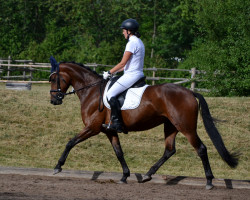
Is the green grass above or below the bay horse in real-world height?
below

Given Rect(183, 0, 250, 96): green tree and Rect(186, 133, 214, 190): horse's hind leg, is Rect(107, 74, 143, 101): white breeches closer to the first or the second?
Rect(186, 133, 214, 190): horse's hind leg

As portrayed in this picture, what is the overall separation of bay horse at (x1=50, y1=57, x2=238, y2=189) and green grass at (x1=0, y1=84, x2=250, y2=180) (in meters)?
2.39

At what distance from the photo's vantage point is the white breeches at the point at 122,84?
829cm

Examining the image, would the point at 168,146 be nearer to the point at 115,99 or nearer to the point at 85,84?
the point at 115,99

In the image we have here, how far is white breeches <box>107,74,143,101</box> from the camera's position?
8.29 metres

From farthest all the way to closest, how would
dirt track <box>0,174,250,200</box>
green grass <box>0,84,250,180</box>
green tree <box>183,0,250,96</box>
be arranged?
green tree <box>183,0,250,96</box>, green grass <box>0,84,250,180</box>, dirt track <box>0,174,250,200</box>

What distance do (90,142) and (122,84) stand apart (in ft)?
16.8

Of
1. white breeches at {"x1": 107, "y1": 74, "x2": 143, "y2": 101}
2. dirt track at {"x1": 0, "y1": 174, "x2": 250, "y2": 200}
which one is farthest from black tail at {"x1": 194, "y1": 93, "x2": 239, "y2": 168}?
white breeches at {"x1": 107, "y1": 74, "x2": 143, "y2": 101}

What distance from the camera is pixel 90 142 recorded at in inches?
516

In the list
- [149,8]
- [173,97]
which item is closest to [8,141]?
[173,97]

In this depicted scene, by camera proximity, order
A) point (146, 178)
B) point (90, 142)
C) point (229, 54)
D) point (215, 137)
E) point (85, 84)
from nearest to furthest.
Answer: point (146, 178), point (215, 137), point (85, 84), point (90, 142), point (229, 54)

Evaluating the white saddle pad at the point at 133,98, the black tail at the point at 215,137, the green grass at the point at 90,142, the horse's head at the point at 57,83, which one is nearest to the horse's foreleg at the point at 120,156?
the white saddle pad at the point at 133,98

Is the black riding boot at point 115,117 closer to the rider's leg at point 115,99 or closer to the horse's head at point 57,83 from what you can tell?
the rider's leg at point 115,99

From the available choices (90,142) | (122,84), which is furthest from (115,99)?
(90,142)
